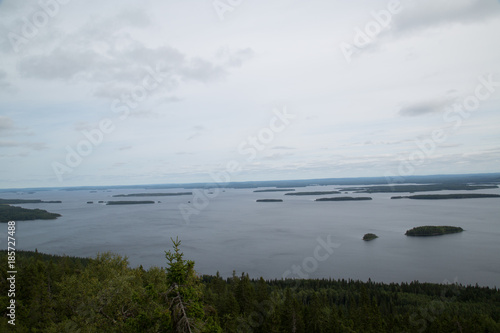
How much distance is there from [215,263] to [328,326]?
3671cm

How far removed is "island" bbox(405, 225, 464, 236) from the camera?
7806 cm

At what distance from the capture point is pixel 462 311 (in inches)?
1308

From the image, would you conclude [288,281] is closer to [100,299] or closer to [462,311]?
[462,311]

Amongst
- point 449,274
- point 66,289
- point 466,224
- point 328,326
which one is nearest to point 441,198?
point 466,224

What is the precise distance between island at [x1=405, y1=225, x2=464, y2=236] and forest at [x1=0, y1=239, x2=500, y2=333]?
37.5 metres

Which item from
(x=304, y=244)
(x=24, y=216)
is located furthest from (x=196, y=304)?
(x=24, y=216)

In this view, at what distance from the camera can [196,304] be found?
8.16 metres

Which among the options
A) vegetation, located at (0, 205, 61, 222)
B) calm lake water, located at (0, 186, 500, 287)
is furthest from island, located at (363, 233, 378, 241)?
vegetation, located at (0, 205, 61, 222)

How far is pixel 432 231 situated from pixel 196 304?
84309mm

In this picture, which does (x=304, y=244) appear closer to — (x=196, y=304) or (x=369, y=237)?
(x=369, y=237)

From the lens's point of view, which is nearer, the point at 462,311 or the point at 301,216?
the point at 462,311

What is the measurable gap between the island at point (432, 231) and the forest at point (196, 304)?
123ft

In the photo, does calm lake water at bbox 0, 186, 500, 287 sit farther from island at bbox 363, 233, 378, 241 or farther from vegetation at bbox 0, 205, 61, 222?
vegetation at bbox 0, 205, 61, 222

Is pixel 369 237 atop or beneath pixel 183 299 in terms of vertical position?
beneath
